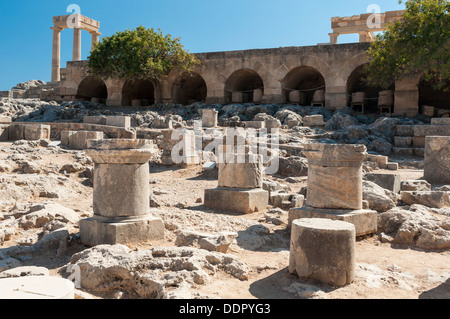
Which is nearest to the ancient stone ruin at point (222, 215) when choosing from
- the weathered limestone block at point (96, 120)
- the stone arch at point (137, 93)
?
the weathered limestone block at point (96, 120)

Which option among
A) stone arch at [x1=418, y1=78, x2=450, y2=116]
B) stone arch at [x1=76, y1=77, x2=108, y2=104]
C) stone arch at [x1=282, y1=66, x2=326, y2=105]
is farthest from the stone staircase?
stone arch at [x1=76, y1=77, x2=108, y2=104]

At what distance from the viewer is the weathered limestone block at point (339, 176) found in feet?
18.2

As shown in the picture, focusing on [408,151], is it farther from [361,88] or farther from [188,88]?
[188,88]

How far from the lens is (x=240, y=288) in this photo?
12.6ft

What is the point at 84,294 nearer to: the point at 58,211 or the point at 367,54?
the point at 58,211

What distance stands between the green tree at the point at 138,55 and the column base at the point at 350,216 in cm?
1642

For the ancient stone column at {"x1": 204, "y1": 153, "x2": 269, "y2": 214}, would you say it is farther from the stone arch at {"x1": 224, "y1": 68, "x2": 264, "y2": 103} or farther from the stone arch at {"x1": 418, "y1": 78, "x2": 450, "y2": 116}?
the stone arch at {"x1": 418, "y1": 78, "x2": 450, "y2": 116}

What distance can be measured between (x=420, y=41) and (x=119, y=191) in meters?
14.9

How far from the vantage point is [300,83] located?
953 inches

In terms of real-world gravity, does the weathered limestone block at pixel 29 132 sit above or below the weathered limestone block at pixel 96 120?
below

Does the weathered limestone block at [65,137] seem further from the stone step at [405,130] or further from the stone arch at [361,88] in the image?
the stone arch at [361,88]

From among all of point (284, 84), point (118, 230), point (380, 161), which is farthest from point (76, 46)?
point (118, 230)

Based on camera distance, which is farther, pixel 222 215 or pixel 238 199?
pixel 238 199

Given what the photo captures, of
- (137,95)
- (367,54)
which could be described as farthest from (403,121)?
(137,95)
